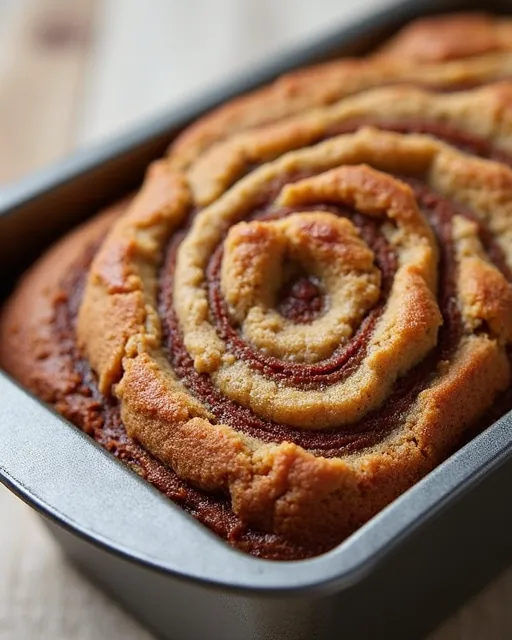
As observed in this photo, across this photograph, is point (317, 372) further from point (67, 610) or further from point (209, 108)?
point (209, 108)

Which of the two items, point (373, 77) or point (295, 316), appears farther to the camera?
point (373, 77)

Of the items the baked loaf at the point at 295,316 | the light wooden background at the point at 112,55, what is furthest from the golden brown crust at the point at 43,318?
the light wooden background at the point at 112,55

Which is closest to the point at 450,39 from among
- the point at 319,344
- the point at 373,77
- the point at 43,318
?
the point at 373,77

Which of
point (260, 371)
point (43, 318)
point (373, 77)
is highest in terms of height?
point (373, 77)

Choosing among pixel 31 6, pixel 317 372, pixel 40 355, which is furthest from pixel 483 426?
pixel 31 6

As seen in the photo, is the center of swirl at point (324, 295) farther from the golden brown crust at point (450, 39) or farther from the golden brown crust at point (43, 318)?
the golden brown crust at point (450, 39)

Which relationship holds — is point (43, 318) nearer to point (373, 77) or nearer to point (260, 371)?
point (260, 371)
